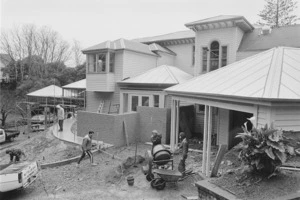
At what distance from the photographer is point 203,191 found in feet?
17.1

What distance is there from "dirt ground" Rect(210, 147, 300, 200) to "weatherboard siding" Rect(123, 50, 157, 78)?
45.5ft

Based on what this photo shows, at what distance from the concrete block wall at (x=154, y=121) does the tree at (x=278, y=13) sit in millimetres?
29555

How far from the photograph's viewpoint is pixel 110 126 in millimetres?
12883

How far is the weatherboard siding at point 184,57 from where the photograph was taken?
20.9m

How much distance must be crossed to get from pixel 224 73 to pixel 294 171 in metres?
5.11

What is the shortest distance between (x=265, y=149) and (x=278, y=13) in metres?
37.0

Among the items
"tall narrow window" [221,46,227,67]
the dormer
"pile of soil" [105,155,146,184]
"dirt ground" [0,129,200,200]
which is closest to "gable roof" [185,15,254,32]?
the dormer

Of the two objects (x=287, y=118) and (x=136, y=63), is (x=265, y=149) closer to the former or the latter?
(x=287, y=118)

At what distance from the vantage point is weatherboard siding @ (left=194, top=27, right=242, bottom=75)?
14727 millimetres

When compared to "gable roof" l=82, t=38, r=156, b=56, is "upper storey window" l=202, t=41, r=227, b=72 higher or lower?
lower

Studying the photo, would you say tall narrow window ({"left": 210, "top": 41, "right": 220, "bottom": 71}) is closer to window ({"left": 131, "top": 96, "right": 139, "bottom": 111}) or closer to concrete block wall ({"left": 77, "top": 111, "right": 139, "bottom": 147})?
window ({"left": 131, "top": 96, "right": 139, "bottom": 111})

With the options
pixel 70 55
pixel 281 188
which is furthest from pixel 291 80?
pixel 70 55

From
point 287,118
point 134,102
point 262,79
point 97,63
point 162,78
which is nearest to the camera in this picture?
point 287,118

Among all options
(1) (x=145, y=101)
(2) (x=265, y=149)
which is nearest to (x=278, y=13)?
(1) (x=145, y=101)
